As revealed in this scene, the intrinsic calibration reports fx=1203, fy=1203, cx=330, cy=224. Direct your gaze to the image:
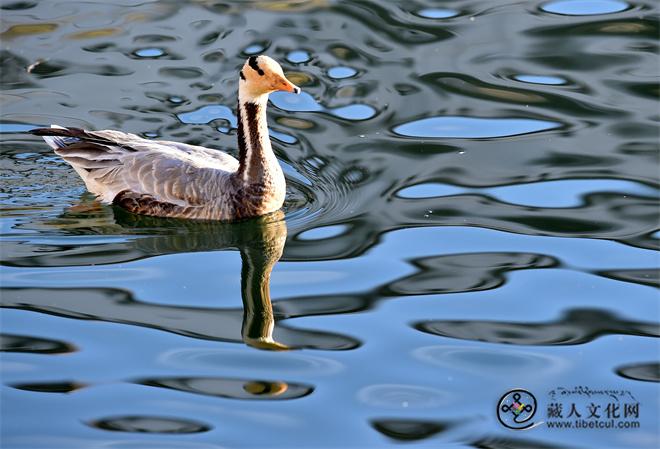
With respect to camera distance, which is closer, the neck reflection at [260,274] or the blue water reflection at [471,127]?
the neck reflection at [260,274]

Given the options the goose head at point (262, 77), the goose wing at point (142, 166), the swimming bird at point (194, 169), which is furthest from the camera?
the goose wing at point (142, 166)

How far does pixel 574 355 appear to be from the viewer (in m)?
8.30

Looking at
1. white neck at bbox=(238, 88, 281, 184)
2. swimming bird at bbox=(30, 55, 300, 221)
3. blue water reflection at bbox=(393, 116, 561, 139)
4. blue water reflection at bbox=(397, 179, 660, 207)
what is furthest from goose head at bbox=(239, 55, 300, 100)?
blue water reflection at bbox=(393, 116, 561, 139)

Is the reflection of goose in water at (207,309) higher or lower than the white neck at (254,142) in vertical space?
lower

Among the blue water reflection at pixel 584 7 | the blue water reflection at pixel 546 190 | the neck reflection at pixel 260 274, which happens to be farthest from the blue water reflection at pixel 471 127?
the blue water reflection at pixel 584 7

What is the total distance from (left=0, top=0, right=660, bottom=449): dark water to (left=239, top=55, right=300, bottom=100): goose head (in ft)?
3.82

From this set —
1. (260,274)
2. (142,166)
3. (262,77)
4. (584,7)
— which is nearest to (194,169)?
(142,166)

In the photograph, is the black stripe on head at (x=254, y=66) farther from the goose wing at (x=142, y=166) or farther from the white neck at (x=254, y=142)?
the goose wing at (x=142, y=166)

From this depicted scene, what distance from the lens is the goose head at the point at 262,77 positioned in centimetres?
1014

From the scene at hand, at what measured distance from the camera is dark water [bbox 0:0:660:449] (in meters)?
7.74

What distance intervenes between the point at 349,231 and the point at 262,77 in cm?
150

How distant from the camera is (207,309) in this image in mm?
8875

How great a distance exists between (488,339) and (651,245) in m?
2.29

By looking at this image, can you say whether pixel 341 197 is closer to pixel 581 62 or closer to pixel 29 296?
pixel 29 296
